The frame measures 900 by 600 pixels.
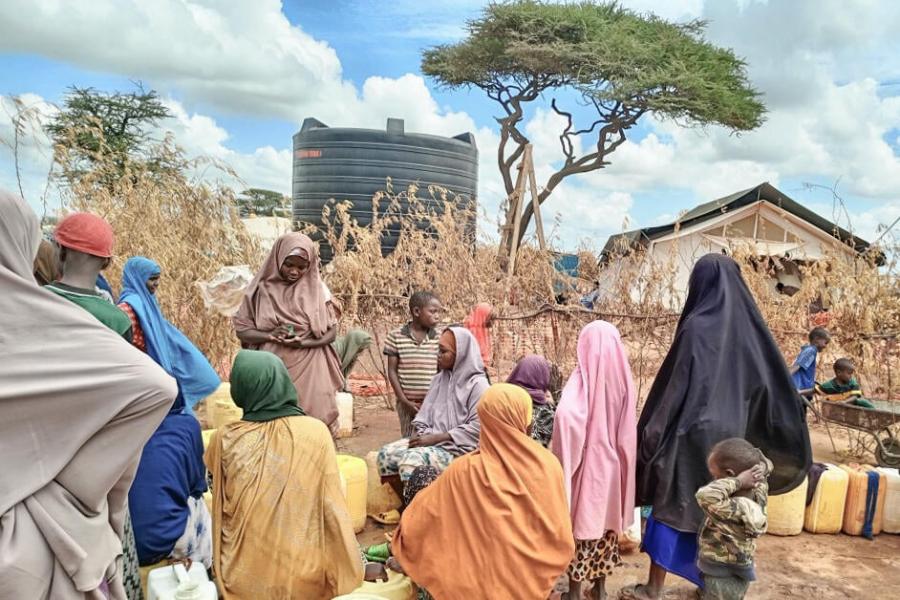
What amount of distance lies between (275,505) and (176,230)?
4786 millimetres

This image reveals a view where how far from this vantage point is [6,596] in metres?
1.38

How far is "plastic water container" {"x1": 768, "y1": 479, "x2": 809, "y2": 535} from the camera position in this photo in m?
4.39

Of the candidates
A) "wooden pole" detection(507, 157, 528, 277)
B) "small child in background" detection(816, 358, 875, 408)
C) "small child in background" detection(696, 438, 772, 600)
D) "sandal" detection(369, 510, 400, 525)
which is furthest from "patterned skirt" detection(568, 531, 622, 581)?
"wooden pole" detection(507, 157, 528, 277)

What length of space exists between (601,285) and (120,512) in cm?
626

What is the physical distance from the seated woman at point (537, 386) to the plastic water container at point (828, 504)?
2.12 metres

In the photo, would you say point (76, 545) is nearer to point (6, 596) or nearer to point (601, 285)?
point (6, 596)

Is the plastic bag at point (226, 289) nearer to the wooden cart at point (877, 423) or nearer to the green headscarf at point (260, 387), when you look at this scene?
the green headscarf at point (260, 387)

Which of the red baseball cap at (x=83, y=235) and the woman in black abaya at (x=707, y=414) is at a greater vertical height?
the red baseball cap at (x=83, y=235)

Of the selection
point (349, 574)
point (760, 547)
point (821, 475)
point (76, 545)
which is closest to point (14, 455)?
point (76, 545)

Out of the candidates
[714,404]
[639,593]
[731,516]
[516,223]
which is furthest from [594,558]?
[516,223]

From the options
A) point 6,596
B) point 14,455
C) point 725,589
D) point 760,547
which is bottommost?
point 760,547

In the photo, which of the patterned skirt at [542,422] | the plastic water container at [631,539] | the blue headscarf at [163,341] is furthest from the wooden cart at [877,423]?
the blue headscarf at [163,341]

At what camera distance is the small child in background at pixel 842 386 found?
6.13 m

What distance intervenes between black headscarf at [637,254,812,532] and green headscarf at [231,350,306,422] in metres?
1.79
